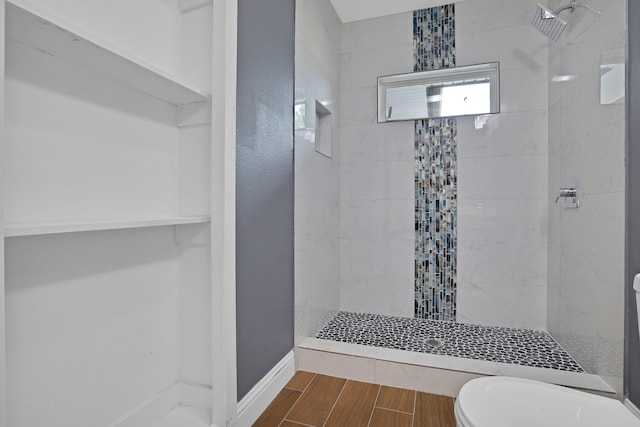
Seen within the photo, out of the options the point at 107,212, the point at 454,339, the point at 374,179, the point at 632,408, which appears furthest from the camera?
the point at 374,179

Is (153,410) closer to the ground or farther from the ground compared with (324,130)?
closer to the ground

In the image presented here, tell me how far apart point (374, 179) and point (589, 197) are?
1402 millimetres

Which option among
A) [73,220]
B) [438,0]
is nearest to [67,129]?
[73,220]

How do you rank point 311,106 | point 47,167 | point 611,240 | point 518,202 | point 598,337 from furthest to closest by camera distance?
point 518,202, point 311,106, point 598,337, point 611,240, point 47,167

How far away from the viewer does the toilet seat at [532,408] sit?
1016mm

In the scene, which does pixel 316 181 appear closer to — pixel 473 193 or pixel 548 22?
pixel 473 193

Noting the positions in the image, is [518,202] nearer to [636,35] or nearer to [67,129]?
[636,35]

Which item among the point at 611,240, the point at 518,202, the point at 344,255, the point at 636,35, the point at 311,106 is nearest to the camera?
the point at 636,35

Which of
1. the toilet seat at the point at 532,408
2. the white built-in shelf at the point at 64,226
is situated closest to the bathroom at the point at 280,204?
the white built-in shelf at the point at 64,226

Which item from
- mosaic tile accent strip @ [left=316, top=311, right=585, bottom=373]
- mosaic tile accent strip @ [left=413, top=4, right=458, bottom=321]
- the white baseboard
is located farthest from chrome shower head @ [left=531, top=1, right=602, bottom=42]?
the white baseboard

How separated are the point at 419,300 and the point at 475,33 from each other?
6.64 ft

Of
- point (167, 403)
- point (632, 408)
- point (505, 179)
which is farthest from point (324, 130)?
point (632, 408)

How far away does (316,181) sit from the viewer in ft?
7.67

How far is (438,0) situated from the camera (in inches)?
101
